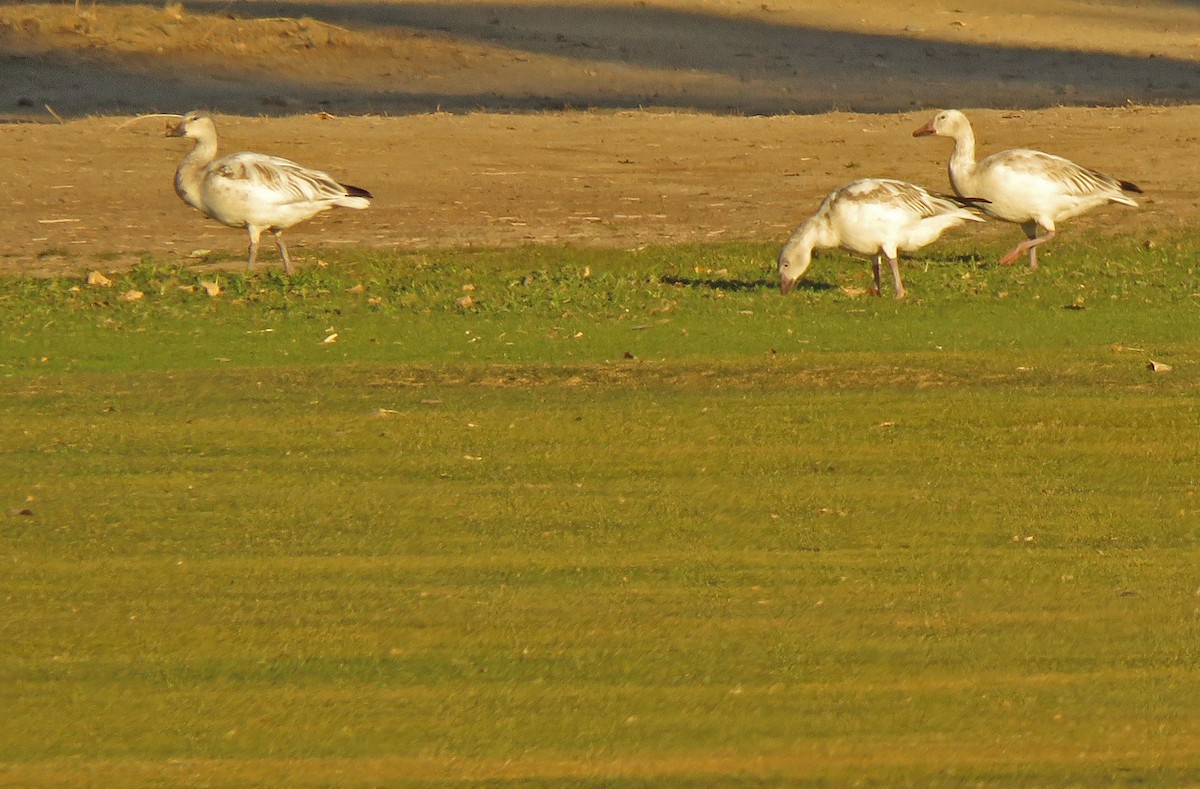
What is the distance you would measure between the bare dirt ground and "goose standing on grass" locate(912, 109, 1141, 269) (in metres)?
2.05

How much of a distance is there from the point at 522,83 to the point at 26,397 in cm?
2103

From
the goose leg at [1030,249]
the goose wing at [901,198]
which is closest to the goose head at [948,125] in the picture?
the goose leg at [1030,249]

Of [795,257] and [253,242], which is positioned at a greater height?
[795,257]

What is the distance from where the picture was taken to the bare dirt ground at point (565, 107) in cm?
1803

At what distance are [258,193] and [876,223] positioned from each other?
443 cm

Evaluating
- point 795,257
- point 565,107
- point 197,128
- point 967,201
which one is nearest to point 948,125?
point 967,201

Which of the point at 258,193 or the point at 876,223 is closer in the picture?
the point at 876,223

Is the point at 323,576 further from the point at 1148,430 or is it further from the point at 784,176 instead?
the point at 784,176

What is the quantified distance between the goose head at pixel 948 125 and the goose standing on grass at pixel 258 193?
4.43 metres

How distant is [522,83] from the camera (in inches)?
1212

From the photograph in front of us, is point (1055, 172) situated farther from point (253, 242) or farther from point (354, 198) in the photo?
point (253, 242)

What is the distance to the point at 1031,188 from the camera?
568 inches

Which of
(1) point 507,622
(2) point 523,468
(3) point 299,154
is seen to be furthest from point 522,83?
(1) point 507,622

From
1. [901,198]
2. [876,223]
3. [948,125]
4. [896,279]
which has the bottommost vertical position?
[896,279]
